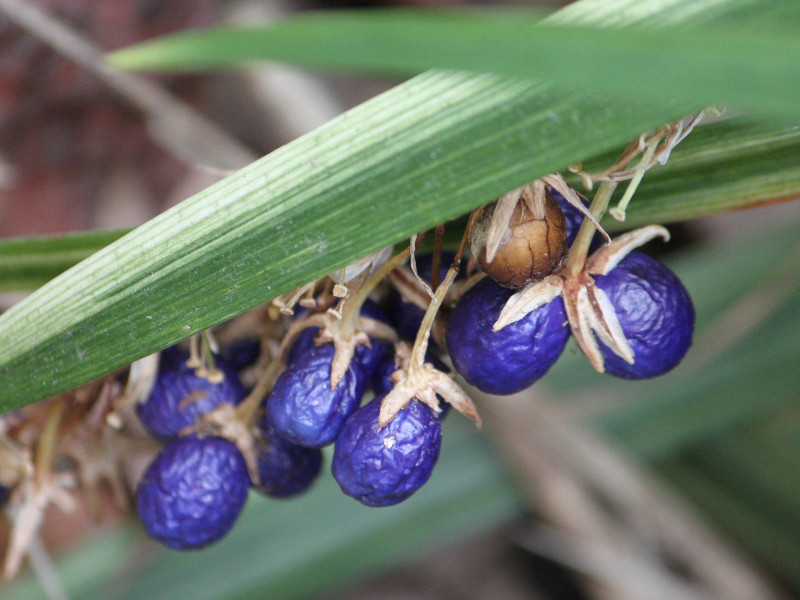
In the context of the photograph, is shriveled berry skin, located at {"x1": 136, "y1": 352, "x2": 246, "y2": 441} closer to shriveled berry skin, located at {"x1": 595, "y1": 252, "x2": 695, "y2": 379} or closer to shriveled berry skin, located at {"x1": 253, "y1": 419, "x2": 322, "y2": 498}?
shriveled berry skin, located at {"x1": 253, "y1": 419, "x2": 322, "y2": 498}

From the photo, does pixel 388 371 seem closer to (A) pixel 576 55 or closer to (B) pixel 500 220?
(B) pixel 500 220

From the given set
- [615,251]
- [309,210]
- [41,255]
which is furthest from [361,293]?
[41,255]

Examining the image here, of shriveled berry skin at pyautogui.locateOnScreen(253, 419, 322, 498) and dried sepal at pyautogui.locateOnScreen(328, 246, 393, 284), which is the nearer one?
dried sepal at pyautogui.locateOnScreen(328, 246, 393, 284)

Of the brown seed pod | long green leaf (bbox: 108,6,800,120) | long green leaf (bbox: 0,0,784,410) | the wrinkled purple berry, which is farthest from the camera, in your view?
the wrinkled purple berry

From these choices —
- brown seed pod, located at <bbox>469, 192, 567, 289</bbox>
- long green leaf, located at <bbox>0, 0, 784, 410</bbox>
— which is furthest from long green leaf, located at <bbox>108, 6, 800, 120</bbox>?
brown seed pod, located at <bbox>469, 192, 567, 289</bbox>

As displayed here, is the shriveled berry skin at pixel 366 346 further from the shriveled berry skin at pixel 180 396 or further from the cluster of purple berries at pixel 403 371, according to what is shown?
the shriveled berry skin at pixel 180 396

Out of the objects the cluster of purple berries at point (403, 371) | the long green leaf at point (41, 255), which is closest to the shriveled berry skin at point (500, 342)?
the cluster of purple berries at point (403, 371)

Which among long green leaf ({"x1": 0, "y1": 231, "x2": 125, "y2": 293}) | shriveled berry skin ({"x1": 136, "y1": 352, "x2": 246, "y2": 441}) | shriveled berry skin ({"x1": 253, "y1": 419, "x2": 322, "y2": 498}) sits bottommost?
shriveled berry skin ({"x1": 253, "y1": 419, "x2": 322, "y2": 498})

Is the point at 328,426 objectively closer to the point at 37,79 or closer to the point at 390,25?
the point at 390,25
